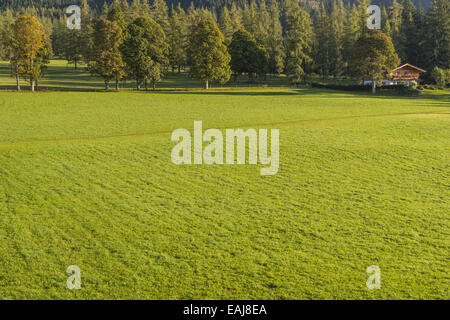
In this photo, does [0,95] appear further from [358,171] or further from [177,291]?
[177,291]

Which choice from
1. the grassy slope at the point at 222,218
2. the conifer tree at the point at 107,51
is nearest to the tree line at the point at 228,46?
the conifer tree at the point at 107,51

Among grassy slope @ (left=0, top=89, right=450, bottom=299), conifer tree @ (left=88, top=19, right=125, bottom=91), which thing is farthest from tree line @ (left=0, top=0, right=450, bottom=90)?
grassy slope @ (left=0, top=89, right=450, bottom=299)

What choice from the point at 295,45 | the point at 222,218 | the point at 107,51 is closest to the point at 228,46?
the point at 295,45

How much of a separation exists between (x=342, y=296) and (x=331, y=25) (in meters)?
121

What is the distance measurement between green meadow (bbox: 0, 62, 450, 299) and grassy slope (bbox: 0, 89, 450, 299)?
6 centimetres

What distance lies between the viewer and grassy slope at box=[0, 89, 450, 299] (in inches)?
469

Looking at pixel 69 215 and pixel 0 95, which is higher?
pixel 0 95

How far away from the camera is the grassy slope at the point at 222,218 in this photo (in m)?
11.9

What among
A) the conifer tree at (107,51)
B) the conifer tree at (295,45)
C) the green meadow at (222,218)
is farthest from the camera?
the conifer tree at (295,45)

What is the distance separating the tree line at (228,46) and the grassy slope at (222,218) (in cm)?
4641

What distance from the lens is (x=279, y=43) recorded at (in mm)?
118250

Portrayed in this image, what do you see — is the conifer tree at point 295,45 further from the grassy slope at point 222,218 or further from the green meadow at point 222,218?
the grassy slope at point 222,218
